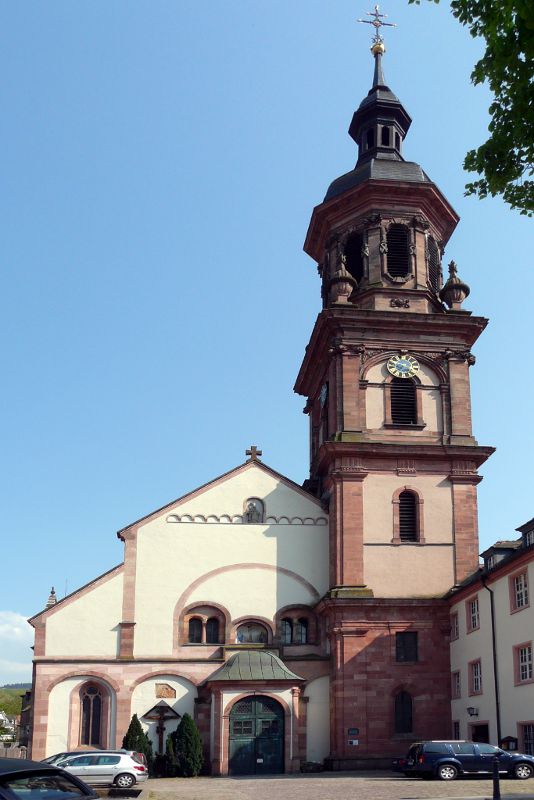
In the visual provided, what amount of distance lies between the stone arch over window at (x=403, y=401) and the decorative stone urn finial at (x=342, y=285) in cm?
405

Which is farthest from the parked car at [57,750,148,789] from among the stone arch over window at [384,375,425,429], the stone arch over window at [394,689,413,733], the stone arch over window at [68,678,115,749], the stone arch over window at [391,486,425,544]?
the stone arch over window at [384,375,425,429]

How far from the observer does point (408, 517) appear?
39500 mm

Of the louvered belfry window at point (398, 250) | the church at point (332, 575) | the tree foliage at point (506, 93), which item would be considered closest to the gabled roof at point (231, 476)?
the church at point (332, 575)

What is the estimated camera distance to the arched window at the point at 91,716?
121 ft

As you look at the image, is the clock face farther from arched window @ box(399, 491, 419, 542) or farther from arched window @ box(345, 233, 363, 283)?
arched window @ box(399, 491, 419, 542)

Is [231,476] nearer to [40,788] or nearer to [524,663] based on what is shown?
[524,663]

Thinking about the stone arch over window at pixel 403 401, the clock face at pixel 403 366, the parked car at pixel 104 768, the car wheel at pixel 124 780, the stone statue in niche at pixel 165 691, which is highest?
the clock face at pixel 403 366

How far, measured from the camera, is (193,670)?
37.8 meters

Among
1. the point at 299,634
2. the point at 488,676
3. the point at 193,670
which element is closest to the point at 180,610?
the point at 193,670

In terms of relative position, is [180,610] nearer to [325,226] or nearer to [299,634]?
[299,634]

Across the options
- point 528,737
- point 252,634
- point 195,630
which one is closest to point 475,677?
point 528,737

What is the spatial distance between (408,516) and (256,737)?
34.1ft

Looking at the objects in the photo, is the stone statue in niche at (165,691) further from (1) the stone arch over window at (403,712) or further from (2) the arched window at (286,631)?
(1) the stone arch over window at (403,712)

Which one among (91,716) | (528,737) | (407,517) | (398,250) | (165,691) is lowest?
(528,737)
